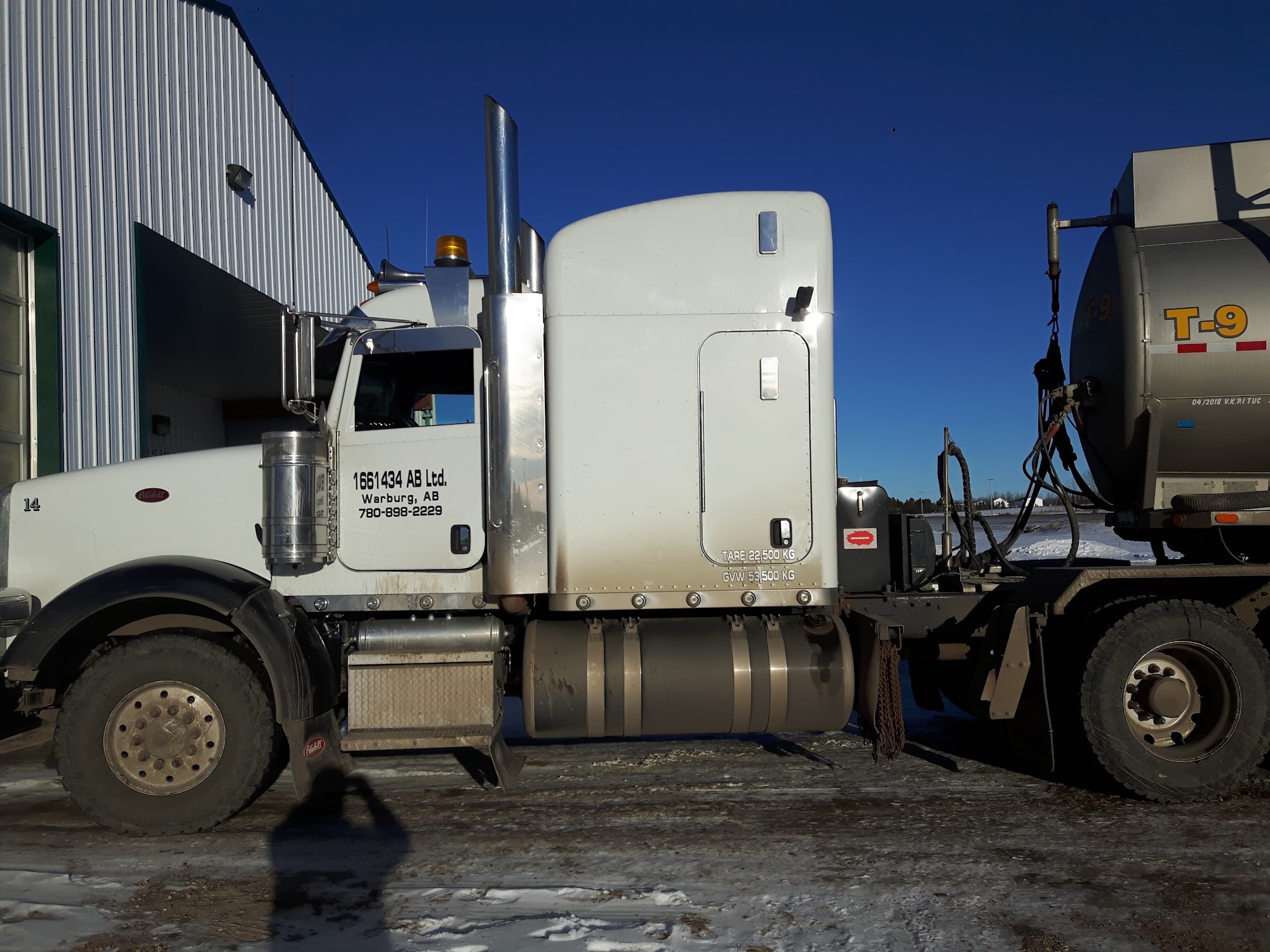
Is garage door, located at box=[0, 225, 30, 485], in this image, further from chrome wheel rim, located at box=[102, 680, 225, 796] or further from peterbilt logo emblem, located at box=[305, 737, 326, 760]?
peterbilt logo emblem, located at box=[305, 737, 326, 760]

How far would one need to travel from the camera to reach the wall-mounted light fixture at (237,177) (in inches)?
394

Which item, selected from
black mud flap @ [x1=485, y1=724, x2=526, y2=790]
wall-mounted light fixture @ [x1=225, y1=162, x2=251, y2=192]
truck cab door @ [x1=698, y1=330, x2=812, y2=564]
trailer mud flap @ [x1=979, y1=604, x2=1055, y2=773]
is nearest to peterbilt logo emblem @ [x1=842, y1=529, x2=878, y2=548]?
truck cab door @ [x1=698, y1=330, x2=812, y2=564]

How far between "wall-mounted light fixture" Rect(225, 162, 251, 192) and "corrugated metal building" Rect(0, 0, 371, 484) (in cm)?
2

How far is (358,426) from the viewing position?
477cm

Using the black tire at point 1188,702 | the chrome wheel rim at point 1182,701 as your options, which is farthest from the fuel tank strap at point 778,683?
the chrome wheel rim at point 1182,701

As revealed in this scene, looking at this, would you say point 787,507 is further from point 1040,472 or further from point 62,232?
point 62,232

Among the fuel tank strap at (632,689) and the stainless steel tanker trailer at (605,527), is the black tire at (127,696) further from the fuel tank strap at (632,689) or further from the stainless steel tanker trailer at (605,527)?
the fuel tank strap at (632,689)

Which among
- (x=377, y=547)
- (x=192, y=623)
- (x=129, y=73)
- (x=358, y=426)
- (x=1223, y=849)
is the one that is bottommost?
(x=1223, y=849)

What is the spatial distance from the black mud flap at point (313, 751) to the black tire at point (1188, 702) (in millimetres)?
4363

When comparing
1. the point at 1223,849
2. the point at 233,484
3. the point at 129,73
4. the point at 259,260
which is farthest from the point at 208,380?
the point at 1223,849

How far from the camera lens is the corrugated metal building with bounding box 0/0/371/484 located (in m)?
7.26

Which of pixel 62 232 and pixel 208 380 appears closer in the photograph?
pixel 62 232

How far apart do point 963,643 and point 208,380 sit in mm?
14417

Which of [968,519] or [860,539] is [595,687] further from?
[968,519]
